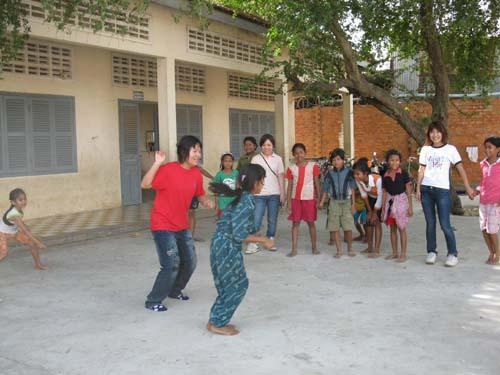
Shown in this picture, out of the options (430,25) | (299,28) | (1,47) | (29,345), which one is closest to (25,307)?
(29,345)

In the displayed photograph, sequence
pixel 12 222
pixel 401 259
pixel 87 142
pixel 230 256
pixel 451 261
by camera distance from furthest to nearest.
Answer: pixel 87 142
pixel 401 259
pixel 451 261
pixel 12 222
pixel 230 256

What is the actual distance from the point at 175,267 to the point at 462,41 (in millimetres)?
8685

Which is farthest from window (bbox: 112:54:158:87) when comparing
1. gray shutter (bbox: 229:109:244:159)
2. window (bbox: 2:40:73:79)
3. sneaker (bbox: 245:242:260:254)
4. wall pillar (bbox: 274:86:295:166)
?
sneaker (bbox: 245:242:260:254)

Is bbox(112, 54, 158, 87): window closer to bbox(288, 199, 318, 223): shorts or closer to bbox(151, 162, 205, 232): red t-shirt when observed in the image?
bbox(288, 199, 318, 223): shorts

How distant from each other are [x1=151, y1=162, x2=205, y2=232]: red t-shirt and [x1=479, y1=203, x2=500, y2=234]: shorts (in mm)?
3766

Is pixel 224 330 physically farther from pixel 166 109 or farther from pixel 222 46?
pixel 222 46

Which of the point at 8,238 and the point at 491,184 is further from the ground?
the point at 491,184

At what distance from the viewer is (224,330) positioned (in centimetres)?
447

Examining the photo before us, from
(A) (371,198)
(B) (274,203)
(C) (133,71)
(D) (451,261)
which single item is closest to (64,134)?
(C) (133,71)

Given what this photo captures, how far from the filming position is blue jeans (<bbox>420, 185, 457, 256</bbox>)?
22.5ft

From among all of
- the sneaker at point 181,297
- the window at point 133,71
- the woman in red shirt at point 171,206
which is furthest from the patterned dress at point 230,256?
the window at point 133,71

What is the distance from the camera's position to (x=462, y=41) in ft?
37.5

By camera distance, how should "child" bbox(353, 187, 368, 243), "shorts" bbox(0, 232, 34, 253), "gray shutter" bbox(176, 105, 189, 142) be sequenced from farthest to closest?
"gray shutter" bbox(176, 105, 189, 142)
"child" bbox(353, 187, 368, 243)
"shorts" bbox(0, 232, 34, 253)

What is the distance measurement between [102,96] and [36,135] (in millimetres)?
1784
